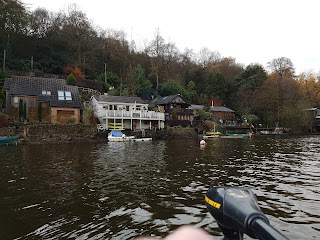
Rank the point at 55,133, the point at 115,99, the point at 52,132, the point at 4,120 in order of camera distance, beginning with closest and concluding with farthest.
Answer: the point at 4,120
the point at 52,132
the point at 55,133
the point at 115,99

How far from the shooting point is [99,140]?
33.4m

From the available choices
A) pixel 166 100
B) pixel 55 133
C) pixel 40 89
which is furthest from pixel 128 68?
pixel 55 133

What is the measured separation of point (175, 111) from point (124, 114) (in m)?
11.1

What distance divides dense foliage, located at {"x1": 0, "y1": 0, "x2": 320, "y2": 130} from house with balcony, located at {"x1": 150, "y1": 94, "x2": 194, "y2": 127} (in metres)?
7.42

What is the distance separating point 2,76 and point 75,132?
17810 millimetres

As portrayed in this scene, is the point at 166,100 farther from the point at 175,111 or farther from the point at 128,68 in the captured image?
the point at 128,68

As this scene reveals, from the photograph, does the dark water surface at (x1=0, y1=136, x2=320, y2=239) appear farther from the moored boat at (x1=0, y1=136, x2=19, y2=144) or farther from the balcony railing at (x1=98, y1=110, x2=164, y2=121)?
the balcony railing at (x1=98, y1=110, x2=164, y2=121)

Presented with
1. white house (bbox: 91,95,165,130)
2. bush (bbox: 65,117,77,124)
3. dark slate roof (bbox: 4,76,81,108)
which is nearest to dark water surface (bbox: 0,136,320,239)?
bush (bbox: 65,117,77,124)

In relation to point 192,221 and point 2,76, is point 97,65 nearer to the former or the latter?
point 2,76

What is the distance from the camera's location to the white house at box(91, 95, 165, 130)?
38.1 metres

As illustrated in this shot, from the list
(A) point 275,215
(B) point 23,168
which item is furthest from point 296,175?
(B) point 23,168

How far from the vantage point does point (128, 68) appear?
59.4 meters

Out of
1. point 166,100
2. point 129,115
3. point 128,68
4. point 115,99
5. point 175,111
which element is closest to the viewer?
point 129,115

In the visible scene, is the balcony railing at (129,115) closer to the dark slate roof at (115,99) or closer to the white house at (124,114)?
the white house at (124,114)
